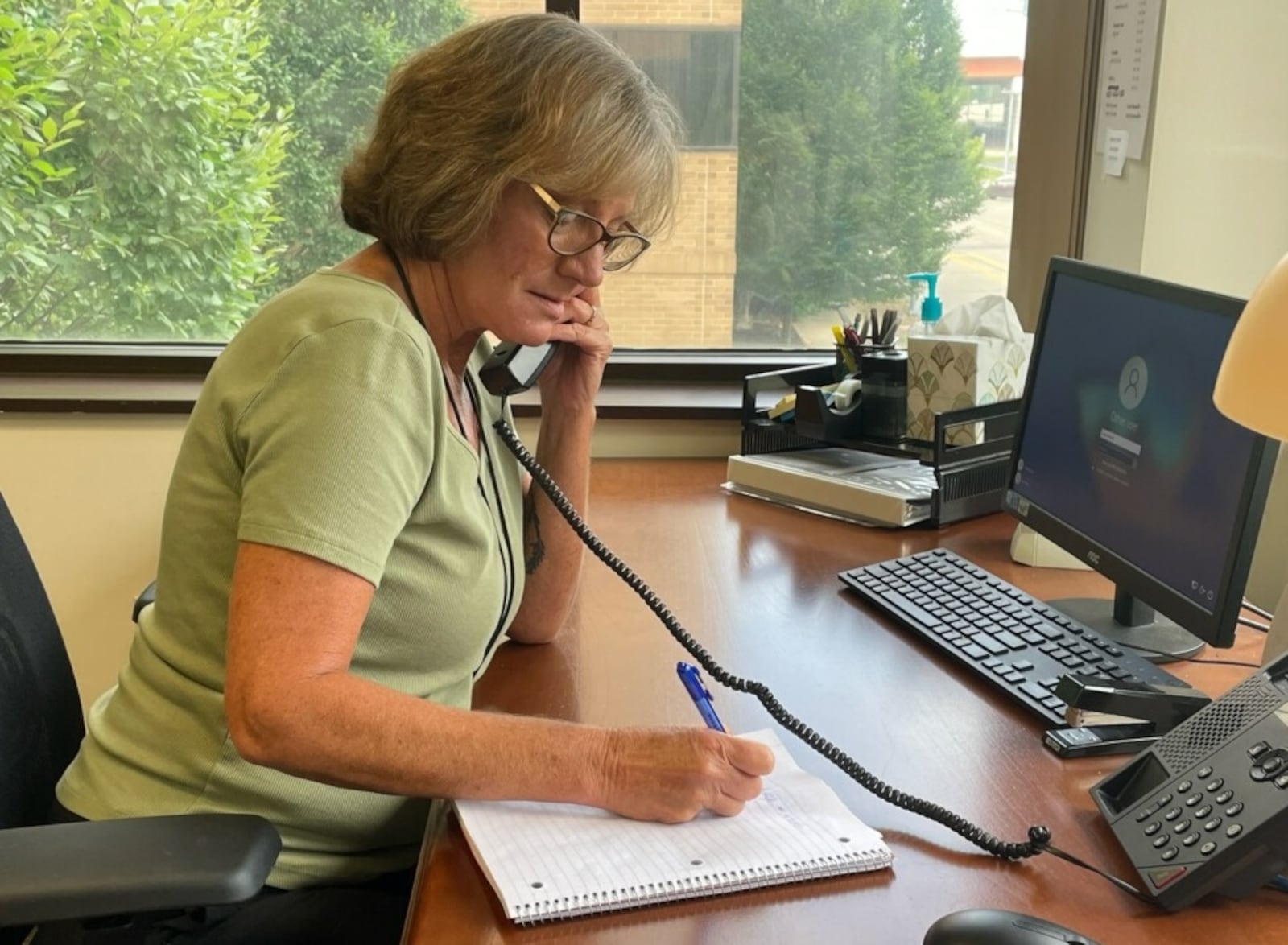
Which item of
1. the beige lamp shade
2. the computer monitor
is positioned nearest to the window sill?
the computer monitor

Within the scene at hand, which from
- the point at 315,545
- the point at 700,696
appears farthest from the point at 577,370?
the point at 315,545

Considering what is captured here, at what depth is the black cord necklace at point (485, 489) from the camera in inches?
49.4

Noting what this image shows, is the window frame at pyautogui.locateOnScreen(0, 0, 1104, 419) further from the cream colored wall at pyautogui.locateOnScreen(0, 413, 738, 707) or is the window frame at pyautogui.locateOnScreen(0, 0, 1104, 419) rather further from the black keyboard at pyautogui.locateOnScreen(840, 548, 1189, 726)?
the black keyboard at pyautogui.locateOnScreen(840, 548, 1189, 726)

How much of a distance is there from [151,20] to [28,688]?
1.41 metres

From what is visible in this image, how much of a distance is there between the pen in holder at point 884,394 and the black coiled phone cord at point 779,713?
2.06 feet

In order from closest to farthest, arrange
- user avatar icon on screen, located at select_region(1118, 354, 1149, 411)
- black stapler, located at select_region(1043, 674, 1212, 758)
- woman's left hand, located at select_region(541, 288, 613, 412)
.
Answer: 1. black stapler, located at select_region(1043, 674, 1212, 758)
2. user avatar icon on screen, located at select_region(1118, 354, 1149, 411)
3. woman's left hand, located at select_region(541, 288, 613, 412)

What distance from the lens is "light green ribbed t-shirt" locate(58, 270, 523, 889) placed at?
1.02 m

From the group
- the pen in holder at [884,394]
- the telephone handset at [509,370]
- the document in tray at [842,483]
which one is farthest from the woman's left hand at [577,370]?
the pen in holder at [884,394]

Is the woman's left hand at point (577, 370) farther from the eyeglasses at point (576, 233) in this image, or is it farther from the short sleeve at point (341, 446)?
the short sleeve at point (341, 446)

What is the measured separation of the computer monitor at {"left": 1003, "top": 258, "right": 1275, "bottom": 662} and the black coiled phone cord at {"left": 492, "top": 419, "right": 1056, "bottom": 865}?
0.36 meters

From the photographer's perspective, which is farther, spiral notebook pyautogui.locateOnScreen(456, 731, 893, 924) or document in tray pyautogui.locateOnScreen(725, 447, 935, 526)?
document in tray pyautogui.locateOnScreen(725, 447, 935, 526)

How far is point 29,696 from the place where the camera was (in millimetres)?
1312

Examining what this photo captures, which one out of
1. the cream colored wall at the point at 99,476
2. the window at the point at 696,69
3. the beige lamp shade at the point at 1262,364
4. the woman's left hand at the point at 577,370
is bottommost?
the cream colored wall at the point at 99,476

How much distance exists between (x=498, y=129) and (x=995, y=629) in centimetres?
74
